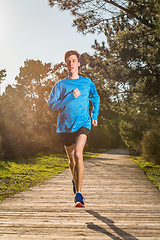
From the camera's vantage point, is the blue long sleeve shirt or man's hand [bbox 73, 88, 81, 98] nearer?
man's hand [bbox 73, 88, 81, 98]

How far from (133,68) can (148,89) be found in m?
1.21

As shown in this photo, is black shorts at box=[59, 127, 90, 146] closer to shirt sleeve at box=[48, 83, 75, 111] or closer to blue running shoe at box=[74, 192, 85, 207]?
Result: shirt sleeve at box=[48, 83, 75, 111]

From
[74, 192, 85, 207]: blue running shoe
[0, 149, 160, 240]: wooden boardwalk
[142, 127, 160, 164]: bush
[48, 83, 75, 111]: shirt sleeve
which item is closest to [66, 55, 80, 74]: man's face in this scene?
[48, 83, 75, 111]: shirt sleeve

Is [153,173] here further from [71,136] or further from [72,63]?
[72,63]

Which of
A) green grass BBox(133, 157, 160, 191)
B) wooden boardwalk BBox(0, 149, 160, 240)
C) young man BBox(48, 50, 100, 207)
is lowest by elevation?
green grass BBox(133, 157, 160, 191)

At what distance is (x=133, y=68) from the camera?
1318 cm

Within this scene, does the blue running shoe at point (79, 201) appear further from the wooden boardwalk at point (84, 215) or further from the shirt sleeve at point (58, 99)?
the shirt sleeve at point (58, 99)

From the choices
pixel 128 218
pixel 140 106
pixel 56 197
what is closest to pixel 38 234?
pixel 128 218

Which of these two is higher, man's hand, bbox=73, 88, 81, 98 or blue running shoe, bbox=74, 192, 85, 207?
man's hand, bbox=73, 88, 81, 98

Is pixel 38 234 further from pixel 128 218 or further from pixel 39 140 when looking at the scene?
pixel 39 140

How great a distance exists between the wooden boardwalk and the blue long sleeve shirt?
1344 mm

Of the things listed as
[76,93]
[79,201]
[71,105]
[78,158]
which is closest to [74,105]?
[71,105]

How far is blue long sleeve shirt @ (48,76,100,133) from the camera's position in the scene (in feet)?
11.1

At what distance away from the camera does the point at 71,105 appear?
3.38m
